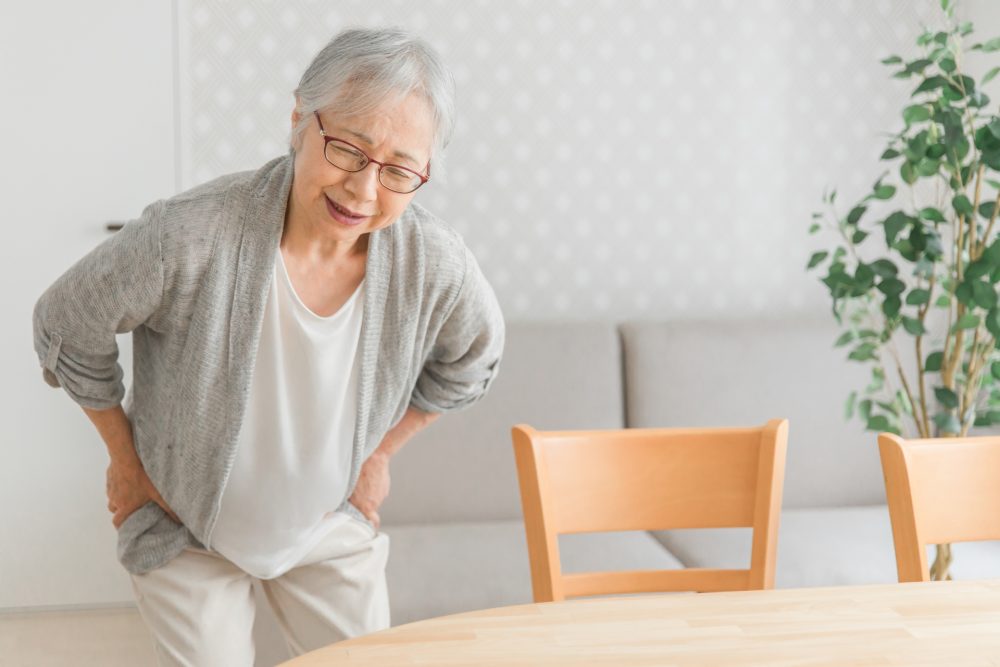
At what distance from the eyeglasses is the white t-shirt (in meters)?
0.19

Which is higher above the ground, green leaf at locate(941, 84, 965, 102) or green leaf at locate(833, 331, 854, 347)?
green leaf at locate(941, 84, 965, 102)

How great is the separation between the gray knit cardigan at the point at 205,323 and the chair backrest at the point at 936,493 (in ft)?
2.05

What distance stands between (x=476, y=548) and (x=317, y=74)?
158cm

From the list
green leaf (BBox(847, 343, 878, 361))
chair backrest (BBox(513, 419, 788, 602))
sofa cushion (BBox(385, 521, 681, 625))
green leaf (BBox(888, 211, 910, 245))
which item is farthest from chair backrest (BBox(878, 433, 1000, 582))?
sofa cushion (BBox(385, 521, 681, 625))

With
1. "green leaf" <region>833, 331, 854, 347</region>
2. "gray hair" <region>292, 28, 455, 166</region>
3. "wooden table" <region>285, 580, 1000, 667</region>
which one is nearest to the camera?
"wooden table" <region>285, 580, 1000, 667</region>

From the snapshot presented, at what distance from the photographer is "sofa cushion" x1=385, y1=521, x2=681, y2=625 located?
2.35 meters

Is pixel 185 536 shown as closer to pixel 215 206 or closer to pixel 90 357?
pixel 90 357

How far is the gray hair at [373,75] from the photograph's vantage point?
1.28 meters

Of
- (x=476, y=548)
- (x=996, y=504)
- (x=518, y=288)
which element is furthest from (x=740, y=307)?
(x=996, y=504)

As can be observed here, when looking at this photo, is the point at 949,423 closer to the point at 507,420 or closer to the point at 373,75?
the point at 507,420

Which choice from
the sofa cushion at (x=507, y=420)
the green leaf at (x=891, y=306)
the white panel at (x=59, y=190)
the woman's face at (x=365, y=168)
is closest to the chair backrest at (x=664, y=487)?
the woman's face at (x=365, y=168)

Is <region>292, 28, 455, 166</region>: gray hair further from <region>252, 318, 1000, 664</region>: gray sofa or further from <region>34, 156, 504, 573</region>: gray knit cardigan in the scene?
<region>252, 318, 1000, 664</region>: gray sofa

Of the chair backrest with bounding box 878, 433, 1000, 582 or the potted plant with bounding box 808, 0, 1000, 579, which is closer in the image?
the chair backrest with bounding box 878, 433, 1000, 582

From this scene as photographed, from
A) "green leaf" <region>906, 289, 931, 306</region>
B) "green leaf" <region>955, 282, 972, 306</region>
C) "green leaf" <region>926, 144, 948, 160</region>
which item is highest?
"green leaf" <region>926, 144, 948, 160</region>
